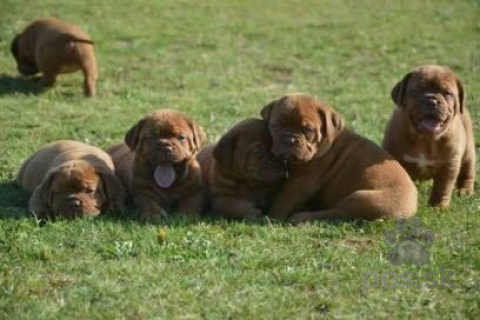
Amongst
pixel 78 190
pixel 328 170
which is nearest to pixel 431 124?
pixel 328 170

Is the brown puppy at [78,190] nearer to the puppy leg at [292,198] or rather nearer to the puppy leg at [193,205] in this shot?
the puppy leg at [193,205]

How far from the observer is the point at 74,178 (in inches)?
268

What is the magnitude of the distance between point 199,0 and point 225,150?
37.1 feet

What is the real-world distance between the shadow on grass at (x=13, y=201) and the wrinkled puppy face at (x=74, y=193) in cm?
32

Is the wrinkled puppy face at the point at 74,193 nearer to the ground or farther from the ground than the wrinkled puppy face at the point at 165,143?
nearer to the ground

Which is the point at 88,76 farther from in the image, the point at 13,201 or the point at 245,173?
the point at 245,173

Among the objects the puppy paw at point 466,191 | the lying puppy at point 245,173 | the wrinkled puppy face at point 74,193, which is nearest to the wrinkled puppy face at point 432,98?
the puppy paw at point 466,191

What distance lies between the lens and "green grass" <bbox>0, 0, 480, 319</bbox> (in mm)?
5227

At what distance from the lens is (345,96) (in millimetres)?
12148

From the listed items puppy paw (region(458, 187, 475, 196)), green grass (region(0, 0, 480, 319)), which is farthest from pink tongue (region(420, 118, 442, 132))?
puppy paw (region(458, 187, 475, 196))

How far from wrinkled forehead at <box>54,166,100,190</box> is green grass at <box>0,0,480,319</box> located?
1.27ft

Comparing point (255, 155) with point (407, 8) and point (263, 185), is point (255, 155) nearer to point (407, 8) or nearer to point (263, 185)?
point (263, 185)

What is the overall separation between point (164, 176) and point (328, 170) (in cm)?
149

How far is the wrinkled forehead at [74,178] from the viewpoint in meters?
6.82
